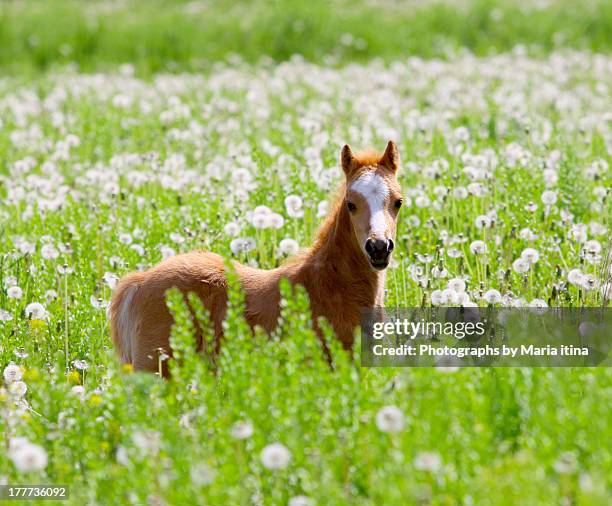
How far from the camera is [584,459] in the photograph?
154 inches

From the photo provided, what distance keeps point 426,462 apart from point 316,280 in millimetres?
2316

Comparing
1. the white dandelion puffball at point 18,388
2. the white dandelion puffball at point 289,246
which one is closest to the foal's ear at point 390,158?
the white dandelion puffball at point 289,246

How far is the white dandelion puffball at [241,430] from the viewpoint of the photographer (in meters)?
3.87

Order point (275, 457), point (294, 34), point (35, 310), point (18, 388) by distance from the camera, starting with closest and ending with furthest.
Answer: point (275, 457), point (18, 388), point (35, 310), point (294, 34)

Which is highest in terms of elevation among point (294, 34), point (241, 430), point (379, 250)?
point (294, 34)

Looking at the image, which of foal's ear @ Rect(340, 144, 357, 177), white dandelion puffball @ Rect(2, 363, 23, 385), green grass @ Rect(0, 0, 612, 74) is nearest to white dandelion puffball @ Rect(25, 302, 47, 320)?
white dandelion puffball @ Rect(2, 363, 23, 385)

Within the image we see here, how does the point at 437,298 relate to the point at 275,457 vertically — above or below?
above

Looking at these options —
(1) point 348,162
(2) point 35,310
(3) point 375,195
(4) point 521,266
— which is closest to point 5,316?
(2) point 35,310

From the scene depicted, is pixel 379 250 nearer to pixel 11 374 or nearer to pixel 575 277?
pixel 575 277

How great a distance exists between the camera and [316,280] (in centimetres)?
570

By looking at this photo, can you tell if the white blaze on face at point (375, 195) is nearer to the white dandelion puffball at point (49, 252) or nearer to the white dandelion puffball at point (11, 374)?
the white dandelion puffball at point (11, 374)

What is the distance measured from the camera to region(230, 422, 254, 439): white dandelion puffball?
152 inches

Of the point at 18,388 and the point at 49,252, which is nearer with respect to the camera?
the point at 18,388

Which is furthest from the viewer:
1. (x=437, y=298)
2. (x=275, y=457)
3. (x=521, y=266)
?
(x=521, y=266)
